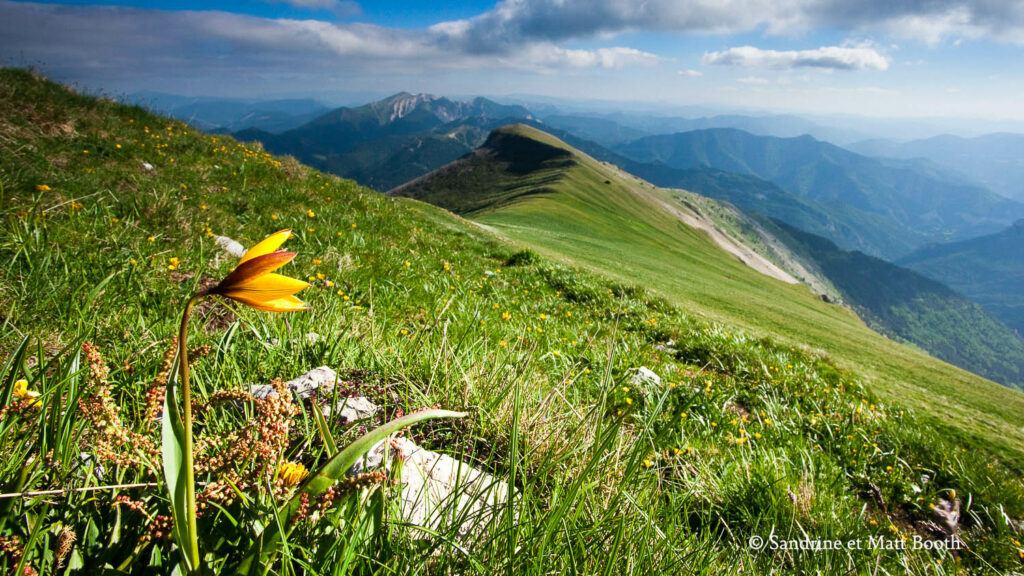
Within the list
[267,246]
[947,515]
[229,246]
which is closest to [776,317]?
[947,515]

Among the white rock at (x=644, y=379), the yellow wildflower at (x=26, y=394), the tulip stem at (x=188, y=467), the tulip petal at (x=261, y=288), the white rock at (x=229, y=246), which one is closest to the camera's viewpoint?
the tulip stem at (x=188, y=467)

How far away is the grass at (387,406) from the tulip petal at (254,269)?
1.74ft

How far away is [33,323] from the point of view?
257 cm

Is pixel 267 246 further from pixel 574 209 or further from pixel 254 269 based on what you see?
pixel 574 209

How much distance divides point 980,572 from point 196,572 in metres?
5.58

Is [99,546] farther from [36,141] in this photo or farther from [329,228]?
[36,141]

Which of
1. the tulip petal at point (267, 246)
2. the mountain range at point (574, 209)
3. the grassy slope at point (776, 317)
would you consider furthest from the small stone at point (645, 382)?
the mountain range at point (574, 209)

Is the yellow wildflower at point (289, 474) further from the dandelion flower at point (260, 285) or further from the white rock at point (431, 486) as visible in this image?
the dandelion flower at point (260, 285)

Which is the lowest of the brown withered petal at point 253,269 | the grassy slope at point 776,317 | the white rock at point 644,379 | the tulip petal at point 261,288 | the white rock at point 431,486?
the grassy slope at point 776,317

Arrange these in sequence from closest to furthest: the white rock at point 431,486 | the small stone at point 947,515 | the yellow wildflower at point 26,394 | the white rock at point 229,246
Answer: the yellow wildflower at point 26,394 < the white rock at point 431,486 < the small stone at point 947,515 < the white rock at point 229,246

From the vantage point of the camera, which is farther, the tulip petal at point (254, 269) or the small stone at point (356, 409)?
the small stone at point (356, 409)

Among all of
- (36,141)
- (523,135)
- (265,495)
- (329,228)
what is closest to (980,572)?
(265,495)

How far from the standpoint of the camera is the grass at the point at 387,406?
137cm

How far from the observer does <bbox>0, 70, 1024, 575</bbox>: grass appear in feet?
4.48
